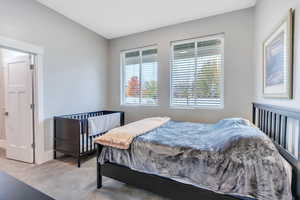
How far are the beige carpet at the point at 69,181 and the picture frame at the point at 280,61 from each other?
1879 millimetres

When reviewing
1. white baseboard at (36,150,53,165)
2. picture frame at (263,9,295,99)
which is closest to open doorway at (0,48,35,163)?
white baseboard at (36,150,53,165)

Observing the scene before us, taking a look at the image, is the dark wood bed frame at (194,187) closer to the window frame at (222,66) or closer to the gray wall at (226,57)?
the gray wall at (226,57)

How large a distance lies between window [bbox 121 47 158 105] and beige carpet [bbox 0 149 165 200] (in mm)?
1814

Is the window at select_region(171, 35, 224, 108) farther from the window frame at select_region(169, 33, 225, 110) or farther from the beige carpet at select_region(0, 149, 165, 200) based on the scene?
the beige carpet at select_region(0, 149, 165, 200)

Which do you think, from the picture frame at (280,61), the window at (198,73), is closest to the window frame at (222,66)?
the window at (198,73)

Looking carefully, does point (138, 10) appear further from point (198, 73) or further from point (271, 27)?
point (271, 27)

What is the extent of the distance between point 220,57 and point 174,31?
1163 mm

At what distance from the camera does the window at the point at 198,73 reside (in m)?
3.24

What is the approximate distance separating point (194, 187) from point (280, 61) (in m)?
1.61

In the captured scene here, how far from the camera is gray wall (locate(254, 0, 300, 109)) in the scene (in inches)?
55.4

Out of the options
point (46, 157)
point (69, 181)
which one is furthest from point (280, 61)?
point (46, 157)

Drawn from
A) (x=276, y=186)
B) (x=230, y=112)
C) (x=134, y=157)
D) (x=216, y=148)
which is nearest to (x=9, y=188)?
(x=134, y=157)

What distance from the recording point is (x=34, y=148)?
3016mm

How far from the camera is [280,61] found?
171 cm
